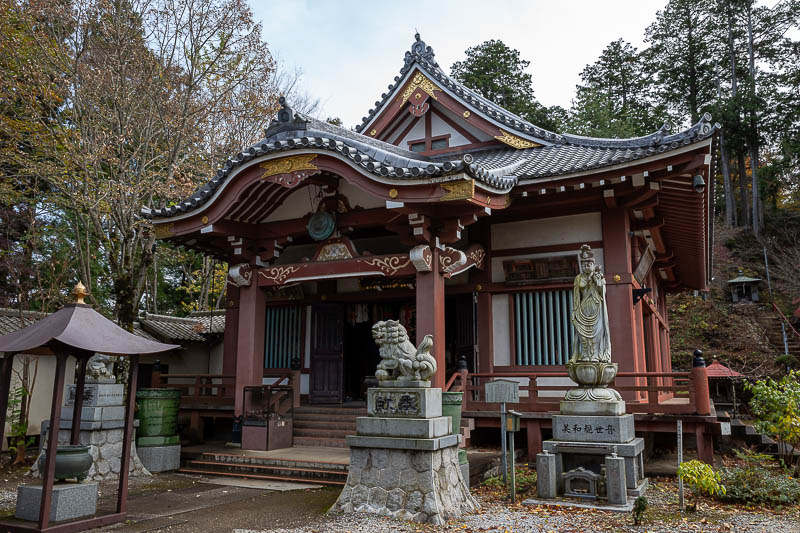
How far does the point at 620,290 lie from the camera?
10.8 m

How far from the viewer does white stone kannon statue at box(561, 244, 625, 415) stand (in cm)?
767

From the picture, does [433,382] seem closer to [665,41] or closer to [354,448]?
[354,448]

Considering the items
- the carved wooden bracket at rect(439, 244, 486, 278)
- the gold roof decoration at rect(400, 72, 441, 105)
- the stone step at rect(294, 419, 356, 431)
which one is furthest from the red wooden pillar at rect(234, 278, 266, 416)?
the gold roof decoration at rect(400, 72, 441, 105)

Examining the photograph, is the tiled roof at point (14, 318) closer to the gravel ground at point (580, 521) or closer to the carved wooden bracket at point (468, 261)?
the carved wooden bracket at point (468, 261)

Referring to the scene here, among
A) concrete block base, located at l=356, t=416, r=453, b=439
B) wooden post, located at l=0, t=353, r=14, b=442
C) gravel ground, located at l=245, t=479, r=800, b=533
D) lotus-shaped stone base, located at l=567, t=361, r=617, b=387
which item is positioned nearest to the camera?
gravel ground, located at l=245, t=479, r=800, b=533

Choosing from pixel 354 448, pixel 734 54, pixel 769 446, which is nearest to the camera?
pixel 354 448

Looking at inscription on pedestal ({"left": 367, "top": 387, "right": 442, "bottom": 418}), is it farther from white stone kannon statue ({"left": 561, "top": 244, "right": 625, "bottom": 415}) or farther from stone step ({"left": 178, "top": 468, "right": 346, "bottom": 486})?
stone step ({"left": 178, "top": 468, "right": 346, "bottom": 486})

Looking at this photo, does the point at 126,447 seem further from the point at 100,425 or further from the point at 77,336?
the point at 100,425

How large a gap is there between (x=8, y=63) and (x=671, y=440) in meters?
15.3

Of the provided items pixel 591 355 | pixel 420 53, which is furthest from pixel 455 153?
pixel 591 355

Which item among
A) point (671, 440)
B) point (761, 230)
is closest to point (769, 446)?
point (671, 440)

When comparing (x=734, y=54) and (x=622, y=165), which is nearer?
(x=622, y=165)

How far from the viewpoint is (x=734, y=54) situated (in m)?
36.2

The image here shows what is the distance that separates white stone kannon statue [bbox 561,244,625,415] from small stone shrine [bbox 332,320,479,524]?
1.93 m
